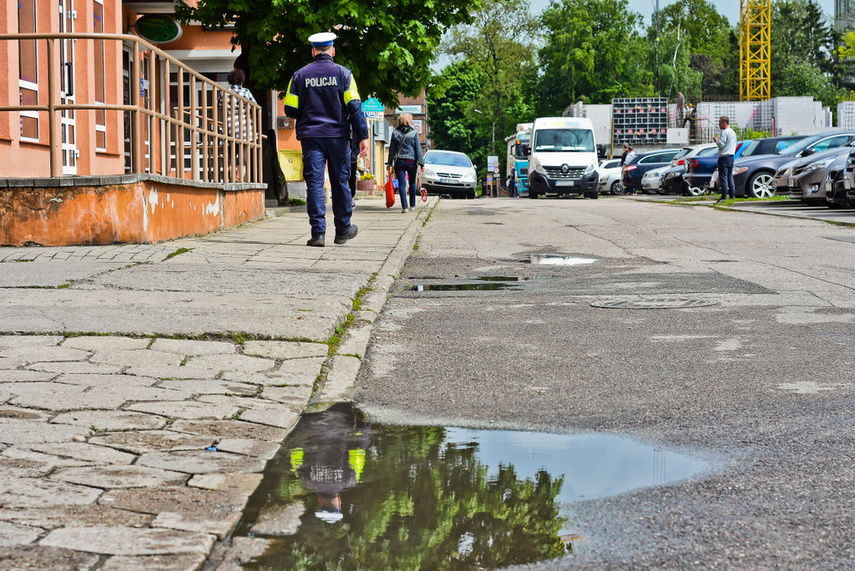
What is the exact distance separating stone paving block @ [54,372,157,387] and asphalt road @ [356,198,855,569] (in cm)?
94

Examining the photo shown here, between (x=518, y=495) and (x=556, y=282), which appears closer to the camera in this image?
(x=518, y=495)

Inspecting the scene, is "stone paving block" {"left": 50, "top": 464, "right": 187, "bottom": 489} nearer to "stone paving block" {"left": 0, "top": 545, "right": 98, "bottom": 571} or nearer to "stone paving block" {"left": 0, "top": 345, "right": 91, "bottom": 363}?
"stone paving block" {"left": 0, "top": 545, "right": 98, "bottom": 571}

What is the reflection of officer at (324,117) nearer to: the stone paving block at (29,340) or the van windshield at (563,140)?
the stone paving block at (29,340)

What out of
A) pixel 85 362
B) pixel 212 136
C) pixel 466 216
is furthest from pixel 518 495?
pixel 466 216

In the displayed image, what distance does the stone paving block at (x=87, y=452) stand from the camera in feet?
11.0

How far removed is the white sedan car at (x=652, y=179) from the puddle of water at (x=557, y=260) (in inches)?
903

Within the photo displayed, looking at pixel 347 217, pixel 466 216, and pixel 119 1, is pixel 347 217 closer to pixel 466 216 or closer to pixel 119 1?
pixel 466 216

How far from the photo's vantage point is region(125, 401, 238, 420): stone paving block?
4.00m

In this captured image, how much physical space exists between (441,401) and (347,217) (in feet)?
23.1

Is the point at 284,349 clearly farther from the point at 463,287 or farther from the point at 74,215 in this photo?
the point at 74,215

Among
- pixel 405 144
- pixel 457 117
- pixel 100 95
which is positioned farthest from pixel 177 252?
pixel 457 117

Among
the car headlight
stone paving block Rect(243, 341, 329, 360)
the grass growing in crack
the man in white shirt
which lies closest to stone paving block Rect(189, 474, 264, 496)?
stone paving block Rect(243, 341, 329, 360)

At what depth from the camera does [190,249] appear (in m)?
9.91

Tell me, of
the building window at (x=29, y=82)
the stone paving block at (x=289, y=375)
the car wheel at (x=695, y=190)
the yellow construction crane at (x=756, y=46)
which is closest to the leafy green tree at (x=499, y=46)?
the yellow construction crane at (x=756, y=46)
